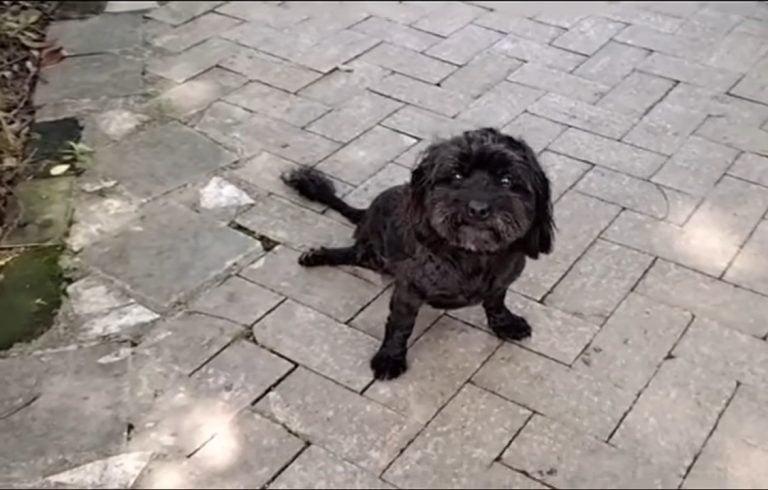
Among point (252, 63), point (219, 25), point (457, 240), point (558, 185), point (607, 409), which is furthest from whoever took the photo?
point (219, 25)

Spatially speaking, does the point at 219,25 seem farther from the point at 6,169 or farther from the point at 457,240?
the point at 457,240

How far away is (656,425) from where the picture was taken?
320cm

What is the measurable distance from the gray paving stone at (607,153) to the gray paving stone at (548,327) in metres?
1.08

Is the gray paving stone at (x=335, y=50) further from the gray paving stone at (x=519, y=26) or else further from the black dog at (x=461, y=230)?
the black dog at (x=461, y=230)

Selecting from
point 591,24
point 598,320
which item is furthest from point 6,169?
point 591,24

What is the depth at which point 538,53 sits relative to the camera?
5.43 metres

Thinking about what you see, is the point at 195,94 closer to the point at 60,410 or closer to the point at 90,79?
the point at 90,79

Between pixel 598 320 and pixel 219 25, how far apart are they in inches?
123

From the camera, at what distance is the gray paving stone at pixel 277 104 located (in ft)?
16.0

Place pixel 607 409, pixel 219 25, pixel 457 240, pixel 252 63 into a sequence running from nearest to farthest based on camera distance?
pixel 457 240 → pixel 607 409 → pixel 252 63 → pixel 219 25

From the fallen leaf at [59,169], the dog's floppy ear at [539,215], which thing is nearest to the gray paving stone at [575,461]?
the dog's floppy ear at [539,215]

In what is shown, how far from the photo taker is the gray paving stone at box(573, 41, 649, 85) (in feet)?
17.1

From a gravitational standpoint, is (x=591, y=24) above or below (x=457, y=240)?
below

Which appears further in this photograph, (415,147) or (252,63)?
(252,63)
